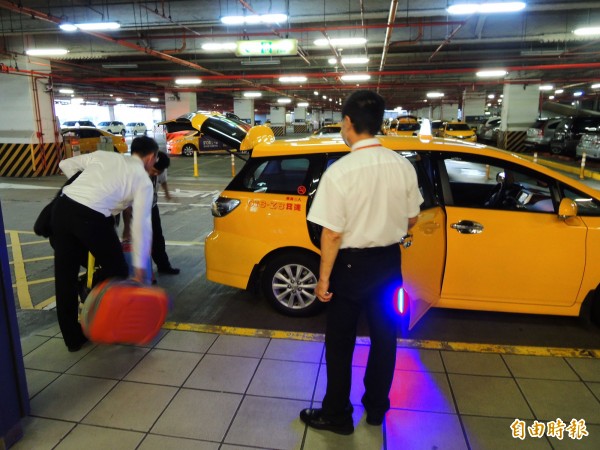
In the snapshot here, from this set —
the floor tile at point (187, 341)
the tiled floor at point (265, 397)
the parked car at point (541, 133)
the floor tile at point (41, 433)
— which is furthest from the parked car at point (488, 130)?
the floor tile at point (41, 433)

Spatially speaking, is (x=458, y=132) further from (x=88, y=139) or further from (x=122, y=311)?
(x=122, y=311)

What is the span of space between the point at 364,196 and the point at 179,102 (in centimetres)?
2960

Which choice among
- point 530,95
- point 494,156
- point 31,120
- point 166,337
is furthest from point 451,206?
point 530,95

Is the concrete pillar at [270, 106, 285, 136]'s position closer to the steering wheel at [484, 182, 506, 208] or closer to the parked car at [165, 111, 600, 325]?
the steering wheel at [484, 182, 506, 208]

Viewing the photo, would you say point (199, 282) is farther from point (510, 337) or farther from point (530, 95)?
point (530, 95)

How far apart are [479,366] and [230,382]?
5.97 feet

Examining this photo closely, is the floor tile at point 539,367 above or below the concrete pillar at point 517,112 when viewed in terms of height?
below

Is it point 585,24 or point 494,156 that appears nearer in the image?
point 494,156

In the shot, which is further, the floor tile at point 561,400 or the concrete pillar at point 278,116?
the concrete pillar at point 278,116

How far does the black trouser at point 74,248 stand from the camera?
3.15 meters

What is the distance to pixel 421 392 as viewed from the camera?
2.98 metres

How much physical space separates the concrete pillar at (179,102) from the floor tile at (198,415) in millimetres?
28276

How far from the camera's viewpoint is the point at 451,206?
3.67 meters

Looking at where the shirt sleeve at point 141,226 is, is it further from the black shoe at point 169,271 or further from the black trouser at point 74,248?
the black shoe at point 169,271
